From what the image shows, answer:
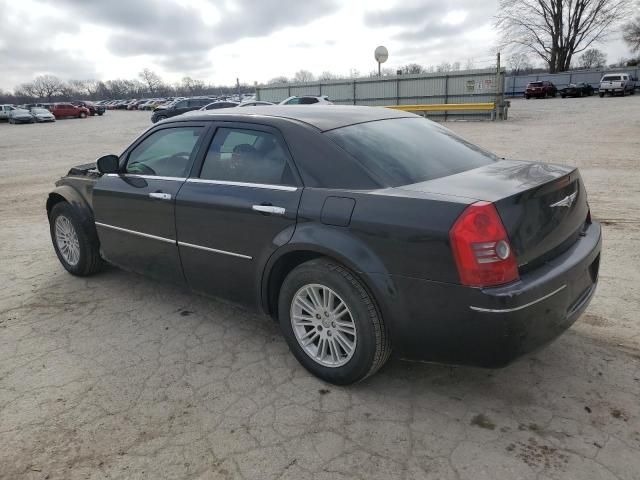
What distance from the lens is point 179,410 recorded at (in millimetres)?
2855

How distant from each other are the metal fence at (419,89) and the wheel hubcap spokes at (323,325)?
24.0m

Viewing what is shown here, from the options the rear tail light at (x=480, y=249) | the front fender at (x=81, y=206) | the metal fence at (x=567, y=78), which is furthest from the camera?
the metal fence at (x=567, y=78)

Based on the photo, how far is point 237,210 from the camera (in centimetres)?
326

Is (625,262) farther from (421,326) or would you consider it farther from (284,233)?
(284,233)

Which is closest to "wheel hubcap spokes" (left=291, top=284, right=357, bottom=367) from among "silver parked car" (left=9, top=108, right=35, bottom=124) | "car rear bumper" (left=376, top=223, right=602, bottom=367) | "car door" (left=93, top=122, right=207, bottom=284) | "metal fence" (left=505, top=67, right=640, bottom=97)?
"car rear bumper" (left=376, top=223, right=602, bottom=367)

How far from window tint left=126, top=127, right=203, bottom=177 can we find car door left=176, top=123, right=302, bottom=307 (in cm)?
20

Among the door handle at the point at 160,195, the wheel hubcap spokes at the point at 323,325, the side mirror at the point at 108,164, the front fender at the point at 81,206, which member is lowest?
the wheel hubcap spokes at the point at 323,325

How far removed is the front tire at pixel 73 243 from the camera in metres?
4.71

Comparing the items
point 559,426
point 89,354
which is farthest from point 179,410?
point 559,426

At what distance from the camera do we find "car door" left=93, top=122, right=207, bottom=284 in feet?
12.4

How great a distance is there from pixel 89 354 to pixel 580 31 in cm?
6809

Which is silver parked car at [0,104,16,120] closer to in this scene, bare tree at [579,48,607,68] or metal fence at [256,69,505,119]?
metal fence at [256,69,505,119]

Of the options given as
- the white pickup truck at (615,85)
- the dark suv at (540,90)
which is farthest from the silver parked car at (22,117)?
the white pickup truck at (615,85)

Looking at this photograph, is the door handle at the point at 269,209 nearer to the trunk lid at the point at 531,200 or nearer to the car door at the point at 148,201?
the trunk lid at the point at 531,200
